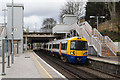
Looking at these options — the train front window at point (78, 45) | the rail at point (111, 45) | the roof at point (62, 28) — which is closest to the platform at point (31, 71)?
the train front window at point (78, 45)

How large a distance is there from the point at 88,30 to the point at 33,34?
24344 millimetres

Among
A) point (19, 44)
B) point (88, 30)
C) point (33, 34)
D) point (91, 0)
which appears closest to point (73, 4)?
point (91, 0)

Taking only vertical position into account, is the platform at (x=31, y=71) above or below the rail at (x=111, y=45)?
below

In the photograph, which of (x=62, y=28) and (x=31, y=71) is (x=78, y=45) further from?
(x=62, y=28)

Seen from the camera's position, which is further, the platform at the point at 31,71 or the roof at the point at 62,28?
the roof at the point at 62,28

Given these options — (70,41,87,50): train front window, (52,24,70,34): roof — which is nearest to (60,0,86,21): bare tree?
(52,24,70,34): roof

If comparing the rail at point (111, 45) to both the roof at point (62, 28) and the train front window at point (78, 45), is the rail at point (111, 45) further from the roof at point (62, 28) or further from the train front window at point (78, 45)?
the roof at point (62, 28)

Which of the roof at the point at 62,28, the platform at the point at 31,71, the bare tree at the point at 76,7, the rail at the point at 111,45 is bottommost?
the platform at the point at 31,71

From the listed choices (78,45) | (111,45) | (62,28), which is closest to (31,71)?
(78,45)

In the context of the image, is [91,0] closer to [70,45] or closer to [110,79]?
[70,45]

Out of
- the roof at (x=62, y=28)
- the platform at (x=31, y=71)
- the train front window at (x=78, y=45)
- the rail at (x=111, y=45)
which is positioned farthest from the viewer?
the roof at (x=62, y=28)

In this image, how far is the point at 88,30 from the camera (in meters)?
24.0

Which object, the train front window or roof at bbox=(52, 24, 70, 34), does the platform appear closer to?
the train front window

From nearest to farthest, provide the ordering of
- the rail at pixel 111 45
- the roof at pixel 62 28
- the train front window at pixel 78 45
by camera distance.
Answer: the train front window at pixel 78 45 < the rail at pixel 111 45 < the roof at pixel 62 28
